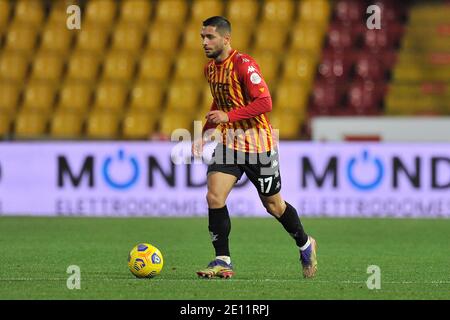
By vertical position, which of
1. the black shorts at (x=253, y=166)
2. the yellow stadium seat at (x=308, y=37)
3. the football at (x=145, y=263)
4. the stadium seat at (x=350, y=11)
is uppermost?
the stadium seat at (x=350, y=11)

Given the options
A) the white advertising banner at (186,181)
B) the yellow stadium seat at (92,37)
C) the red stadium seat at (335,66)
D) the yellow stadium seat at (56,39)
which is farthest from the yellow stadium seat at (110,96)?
the white advertising banner at (186,181)

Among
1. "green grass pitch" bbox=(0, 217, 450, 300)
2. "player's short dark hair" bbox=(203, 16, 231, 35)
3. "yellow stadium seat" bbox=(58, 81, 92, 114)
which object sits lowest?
"green grass pitch" bbox=(0, 217, 450, 300)

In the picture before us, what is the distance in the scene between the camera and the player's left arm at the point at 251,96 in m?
8.88

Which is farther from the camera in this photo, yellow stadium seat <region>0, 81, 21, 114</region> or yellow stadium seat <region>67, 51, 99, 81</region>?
yellow stadium seat <region>67, 51, 99, 81</region>

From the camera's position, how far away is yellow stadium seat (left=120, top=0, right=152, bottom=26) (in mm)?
22609

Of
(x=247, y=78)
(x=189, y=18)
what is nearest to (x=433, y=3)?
(x=189, y=18)

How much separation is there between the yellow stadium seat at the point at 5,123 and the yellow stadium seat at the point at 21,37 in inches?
81.2

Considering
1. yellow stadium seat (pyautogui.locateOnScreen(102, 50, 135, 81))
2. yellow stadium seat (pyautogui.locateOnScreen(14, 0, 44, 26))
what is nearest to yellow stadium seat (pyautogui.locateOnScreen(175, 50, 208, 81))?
yellow stadium seat (pyautogui.locateOnScreen(102, 50, 135, 81))

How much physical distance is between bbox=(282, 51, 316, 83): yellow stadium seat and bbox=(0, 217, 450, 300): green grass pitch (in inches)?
204

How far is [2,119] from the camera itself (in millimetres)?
20406

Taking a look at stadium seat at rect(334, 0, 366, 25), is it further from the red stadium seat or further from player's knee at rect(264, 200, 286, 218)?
player's knee at rect(264, 200, 286, 218)

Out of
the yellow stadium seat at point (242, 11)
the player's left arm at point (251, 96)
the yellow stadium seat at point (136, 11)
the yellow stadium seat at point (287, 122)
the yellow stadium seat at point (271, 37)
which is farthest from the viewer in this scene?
the yellow stadium seat at point (136, 11)

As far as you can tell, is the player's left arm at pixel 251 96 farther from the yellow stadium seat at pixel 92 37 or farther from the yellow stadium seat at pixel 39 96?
the yellow stadium seat at pixel 92 37

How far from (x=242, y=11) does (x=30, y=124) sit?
485cm
